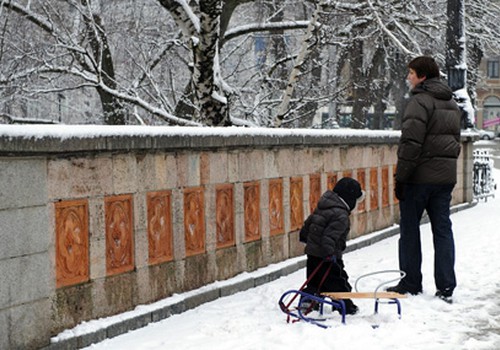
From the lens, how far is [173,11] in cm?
1495

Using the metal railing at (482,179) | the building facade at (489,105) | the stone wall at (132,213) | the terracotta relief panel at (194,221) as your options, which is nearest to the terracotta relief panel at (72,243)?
the stone wall at (132,213)

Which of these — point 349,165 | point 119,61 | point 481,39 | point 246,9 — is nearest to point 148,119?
point 119,61

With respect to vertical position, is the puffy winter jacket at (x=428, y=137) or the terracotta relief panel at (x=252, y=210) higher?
the puffy winter jacket at (x=428, y=137)

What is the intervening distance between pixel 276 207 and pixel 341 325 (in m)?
3.10

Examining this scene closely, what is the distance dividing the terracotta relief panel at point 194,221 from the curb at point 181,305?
1.21ft

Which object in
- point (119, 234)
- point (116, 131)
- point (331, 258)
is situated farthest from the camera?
point (331, 258)

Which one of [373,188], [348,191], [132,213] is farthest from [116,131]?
[373,188]

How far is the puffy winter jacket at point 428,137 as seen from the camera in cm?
809

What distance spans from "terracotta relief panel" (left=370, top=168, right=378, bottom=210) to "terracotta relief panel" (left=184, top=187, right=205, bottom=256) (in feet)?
17.1

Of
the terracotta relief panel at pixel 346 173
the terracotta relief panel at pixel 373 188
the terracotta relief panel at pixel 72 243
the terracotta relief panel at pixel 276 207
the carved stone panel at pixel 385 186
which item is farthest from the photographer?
the carved stone panel at pixel 385 186

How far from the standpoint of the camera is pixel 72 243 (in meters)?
6.70

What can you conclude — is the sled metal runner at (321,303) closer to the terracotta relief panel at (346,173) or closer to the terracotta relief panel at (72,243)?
the terracotta relief panel at (72,243)

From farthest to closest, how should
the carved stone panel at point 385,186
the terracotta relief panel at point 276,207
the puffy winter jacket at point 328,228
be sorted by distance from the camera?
the carved stone panel at point 385,186 → the terracotta relief panel at point 276,207 → the puffy winter jacket at point 328,228

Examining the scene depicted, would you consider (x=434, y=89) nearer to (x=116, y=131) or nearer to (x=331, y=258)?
(x=331, y=258)
